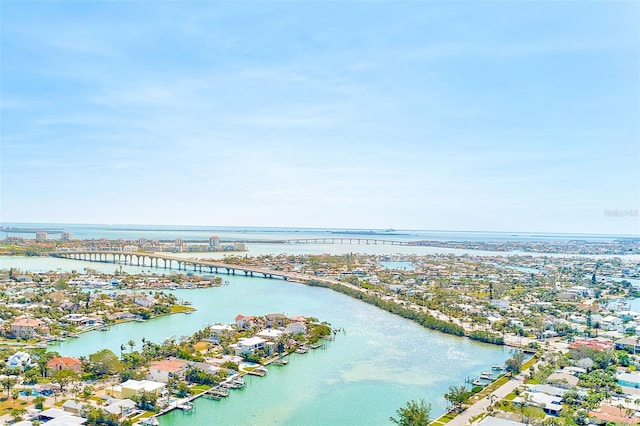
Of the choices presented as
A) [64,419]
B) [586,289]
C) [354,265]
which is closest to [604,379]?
[64,419]

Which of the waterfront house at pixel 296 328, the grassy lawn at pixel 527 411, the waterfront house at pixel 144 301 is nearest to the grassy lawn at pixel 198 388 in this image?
the waterfront house at pixel 296 328

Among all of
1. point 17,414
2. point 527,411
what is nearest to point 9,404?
point 17,414

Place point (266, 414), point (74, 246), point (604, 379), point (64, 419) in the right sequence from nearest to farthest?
point (64, 419)
point (266, 414)
point (604, 379)
point (74, 246)

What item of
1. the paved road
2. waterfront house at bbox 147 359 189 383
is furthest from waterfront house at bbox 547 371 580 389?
waterfront house at bbox 147 359 189 383

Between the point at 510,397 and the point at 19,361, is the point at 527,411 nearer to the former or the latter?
the point at 510,397

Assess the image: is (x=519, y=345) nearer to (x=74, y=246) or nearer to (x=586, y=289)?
(x=586, y=289)

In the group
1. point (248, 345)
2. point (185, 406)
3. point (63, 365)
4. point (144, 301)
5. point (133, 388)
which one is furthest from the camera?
point (144, 301)
